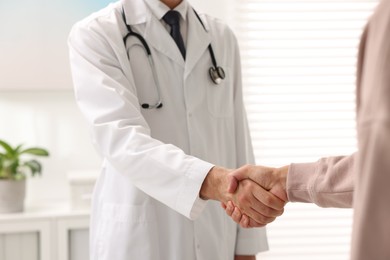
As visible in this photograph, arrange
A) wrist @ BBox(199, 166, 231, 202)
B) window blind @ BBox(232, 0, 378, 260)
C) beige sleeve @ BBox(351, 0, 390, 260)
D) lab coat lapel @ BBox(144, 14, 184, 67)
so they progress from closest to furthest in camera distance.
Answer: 1. beige sleeve @ BBox(351, 0, 390, 260)
2. wrist @ BBox(199, 166, 231, 202)
3. lab coat lapel @ BBox(144, 14, 184, 67)
4. window blind @ BBox(232, 0, 378, 260)

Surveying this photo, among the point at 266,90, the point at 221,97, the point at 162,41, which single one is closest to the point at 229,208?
the point at 221,97

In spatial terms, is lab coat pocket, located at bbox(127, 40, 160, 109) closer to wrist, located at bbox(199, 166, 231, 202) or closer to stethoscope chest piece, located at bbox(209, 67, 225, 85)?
stethoscope chest piece, located at bbox(209, 67, 225, 85)

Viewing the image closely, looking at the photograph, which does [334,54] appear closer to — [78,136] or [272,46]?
[272,46]

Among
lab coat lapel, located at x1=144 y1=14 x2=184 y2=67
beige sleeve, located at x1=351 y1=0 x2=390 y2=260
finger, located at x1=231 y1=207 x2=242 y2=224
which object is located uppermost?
lab coat lapel, located at x1=144 y1=14 x2=184 y2=67

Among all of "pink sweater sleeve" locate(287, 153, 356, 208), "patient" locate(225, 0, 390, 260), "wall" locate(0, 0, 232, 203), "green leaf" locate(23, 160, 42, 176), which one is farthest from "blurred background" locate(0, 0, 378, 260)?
"patient" locate(225, 0, 390, 260)

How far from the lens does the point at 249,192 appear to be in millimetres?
1688

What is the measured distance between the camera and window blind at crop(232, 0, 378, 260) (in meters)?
2.96

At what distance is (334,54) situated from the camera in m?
3.03

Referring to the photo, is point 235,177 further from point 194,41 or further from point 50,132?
point 50,132

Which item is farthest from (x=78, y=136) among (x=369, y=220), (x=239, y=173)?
(x=369, y=220)

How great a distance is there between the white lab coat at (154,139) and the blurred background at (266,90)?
3.16ft

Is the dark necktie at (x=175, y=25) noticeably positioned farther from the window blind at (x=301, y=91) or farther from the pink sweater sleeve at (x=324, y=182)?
the window blind at (x=301, y=91)

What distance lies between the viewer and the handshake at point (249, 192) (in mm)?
1620

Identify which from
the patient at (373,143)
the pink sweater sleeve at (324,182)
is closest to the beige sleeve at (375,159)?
the patient at (373,143)
